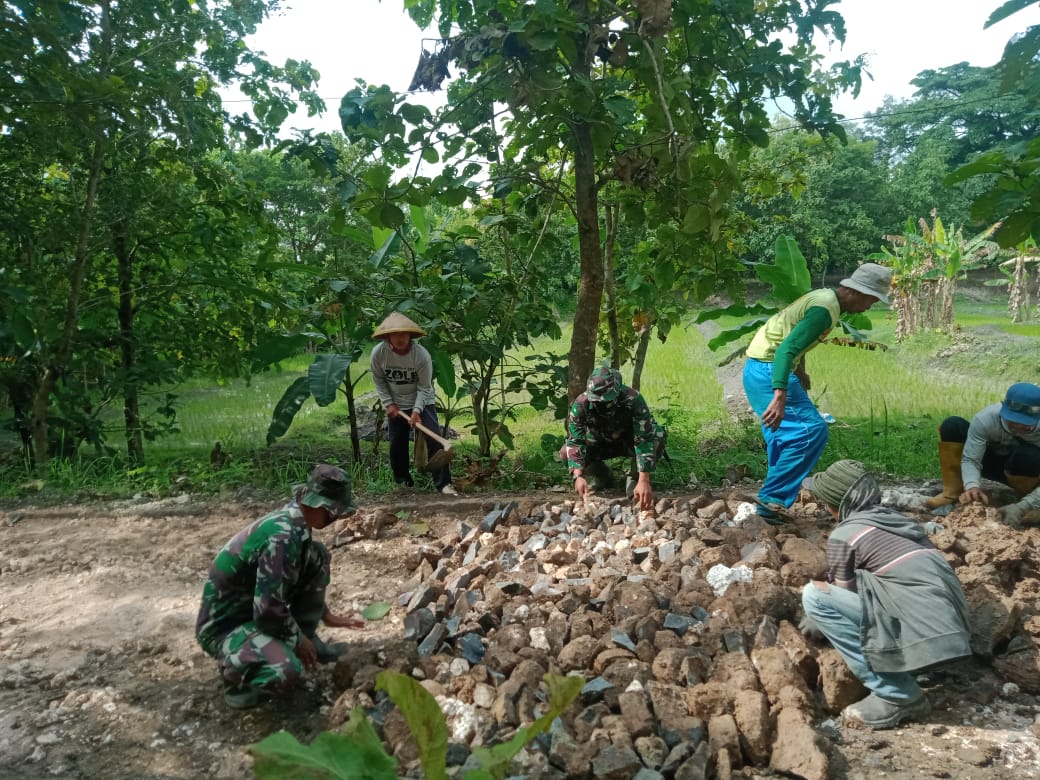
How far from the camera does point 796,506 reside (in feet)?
14.1

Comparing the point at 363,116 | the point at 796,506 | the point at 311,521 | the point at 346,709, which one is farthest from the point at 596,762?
the point at 363,116

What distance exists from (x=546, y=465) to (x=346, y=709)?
338cm

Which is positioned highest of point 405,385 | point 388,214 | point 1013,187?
point 388,214

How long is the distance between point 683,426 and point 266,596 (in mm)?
5250

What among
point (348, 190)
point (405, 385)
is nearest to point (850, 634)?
point (348, 190)

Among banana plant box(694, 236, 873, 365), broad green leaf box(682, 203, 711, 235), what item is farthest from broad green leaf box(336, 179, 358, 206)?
banana plant box(694, 236, 873, 365)

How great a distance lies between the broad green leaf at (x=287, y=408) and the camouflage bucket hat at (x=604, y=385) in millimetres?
2059

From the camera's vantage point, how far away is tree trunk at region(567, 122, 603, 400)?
15.6 feet

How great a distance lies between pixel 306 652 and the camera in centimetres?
262

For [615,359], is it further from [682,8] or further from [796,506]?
[682,8]


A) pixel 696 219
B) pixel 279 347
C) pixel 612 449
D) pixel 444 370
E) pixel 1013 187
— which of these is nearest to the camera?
pixel 1013 187

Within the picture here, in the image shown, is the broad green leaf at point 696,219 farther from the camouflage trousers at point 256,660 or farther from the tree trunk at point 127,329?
the tree trunk at point 127,329

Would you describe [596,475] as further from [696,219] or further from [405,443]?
[696,219]

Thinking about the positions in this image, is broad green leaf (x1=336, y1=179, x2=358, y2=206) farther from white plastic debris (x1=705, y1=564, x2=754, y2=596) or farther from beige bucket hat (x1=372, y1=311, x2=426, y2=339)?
white plastic debris (x1=705, y1=564, x2=754, y2=596)
